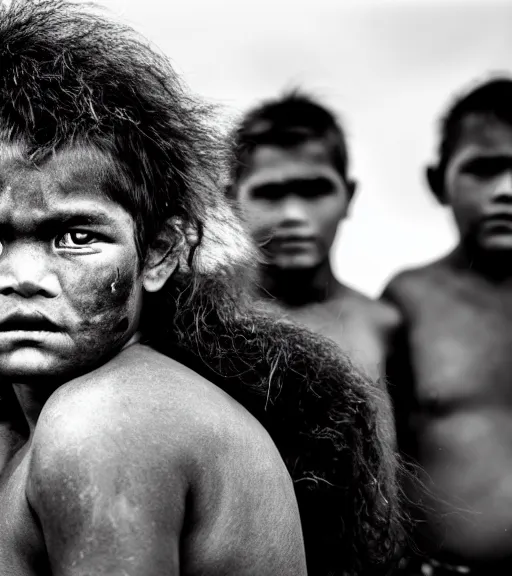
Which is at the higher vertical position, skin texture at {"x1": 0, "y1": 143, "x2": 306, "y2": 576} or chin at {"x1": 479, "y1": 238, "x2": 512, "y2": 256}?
skin texture at {"x1": 0, "y1": 143, "x2": 306, "y2": 576}

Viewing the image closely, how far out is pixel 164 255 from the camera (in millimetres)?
1732

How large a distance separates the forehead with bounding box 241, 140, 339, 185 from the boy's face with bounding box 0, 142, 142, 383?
7.45ft

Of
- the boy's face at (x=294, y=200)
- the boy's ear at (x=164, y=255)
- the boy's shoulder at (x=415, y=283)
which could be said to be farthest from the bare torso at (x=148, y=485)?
the boy's shoulder at (x=415, y=283)

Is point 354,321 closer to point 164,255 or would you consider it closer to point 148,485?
point 164,255

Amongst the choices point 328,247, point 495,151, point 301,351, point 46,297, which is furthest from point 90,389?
point 495,151

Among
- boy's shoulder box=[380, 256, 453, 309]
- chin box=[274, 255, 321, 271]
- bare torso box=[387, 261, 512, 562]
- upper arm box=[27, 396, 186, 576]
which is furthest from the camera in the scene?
boy's shoulder box=[380, 256, 453, 309]

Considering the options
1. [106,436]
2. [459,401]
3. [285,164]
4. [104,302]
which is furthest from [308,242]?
[106,436]

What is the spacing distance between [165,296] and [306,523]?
54 cm

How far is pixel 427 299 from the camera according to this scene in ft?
12.7

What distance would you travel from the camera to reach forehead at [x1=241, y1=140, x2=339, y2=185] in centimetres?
378

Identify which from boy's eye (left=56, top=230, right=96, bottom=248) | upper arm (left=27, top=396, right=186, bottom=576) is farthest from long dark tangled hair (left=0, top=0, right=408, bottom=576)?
upper arm (left=27, top=396, right=186, bottom=576)

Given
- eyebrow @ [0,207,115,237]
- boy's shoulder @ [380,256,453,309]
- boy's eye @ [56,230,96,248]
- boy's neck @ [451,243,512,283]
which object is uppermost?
eyebrow @ [0,207,115,237]

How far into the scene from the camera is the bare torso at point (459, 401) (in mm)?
3334

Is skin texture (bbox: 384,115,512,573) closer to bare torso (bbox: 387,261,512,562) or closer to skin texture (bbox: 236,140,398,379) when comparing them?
bare torso (bbox: 387,261,512,562)
